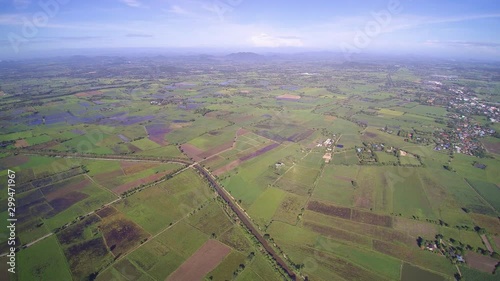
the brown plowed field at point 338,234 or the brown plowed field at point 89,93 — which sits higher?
the brown plowed field at point 338,234

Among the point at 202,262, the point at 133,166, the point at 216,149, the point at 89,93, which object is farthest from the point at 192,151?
the point at 89,93

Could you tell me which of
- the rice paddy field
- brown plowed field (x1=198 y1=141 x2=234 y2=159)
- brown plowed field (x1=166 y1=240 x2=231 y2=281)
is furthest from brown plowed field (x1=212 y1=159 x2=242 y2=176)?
brown plowed field (x1=166 y1=240 x2=231 y2=281)

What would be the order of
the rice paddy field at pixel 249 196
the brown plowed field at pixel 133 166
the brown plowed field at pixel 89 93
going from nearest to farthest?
1. the rice paddy field at pixel 249 196
2. the brown plowed field at pixel 133 166
3. the brown plowed field at pixel 89 93

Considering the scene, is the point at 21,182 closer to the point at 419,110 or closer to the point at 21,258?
the point at 21,258

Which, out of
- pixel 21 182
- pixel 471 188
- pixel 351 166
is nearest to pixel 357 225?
pixel 351 166

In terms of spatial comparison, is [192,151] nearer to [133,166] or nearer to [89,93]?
[133,166]

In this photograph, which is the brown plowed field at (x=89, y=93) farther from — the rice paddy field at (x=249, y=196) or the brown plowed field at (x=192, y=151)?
the brown plowed field at (x=192, y=151)

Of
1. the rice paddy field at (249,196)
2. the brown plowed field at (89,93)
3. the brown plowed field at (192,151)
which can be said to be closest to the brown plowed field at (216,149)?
the rice paddy field at (249,196)
